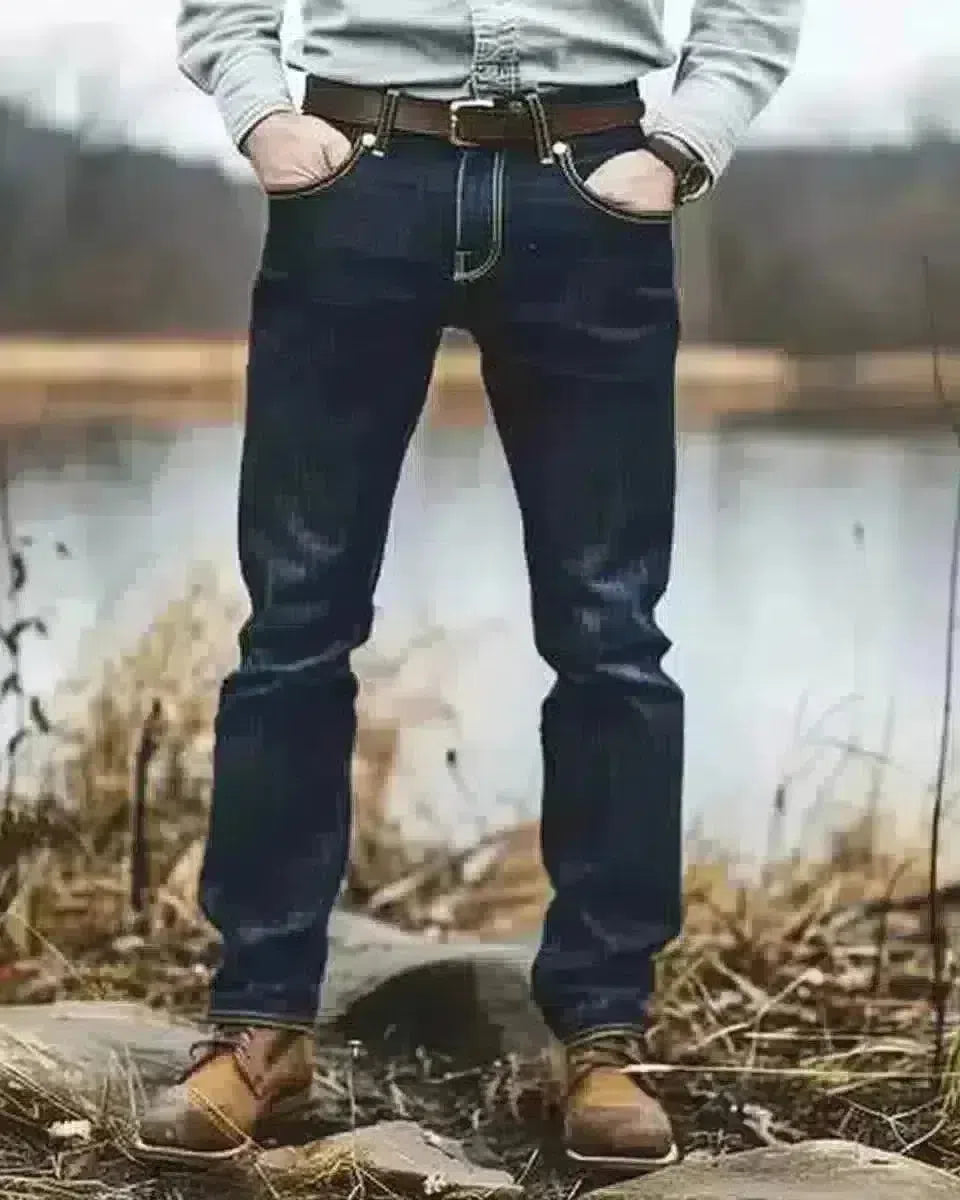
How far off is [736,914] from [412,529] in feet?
1.57

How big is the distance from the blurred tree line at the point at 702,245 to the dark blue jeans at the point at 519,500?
33 cm

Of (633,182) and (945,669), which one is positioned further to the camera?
(945,669)

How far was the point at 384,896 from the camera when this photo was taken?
6.57 feet

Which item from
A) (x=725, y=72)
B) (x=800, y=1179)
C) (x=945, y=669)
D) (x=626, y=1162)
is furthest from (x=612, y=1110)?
(x=725, y=72)

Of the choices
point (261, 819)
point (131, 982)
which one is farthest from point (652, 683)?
point (131, 982)

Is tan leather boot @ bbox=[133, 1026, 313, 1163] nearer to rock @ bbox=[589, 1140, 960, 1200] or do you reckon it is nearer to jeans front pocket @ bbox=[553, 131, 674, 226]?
rock @ bbox=[589, 1140, 960, 1200]

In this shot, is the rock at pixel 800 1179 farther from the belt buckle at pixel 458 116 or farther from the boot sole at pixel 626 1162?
the belt buckle at pixel 458 116

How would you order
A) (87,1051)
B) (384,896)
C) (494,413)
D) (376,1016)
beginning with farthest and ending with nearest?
(384,896)
(376,1016)
(87,1051)
(494,413)

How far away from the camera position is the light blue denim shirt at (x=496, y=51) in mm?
1538

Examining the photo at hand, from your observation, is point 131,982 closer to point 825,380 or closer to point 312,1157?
point 312,1157

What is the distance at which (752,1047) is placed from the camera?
6.13 feet

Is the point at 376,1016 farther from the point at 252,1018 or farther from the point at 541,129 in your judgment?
the point at 541,129

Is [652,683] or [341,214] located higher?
[341,214]

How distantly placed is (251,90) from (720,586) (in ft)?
2.18
